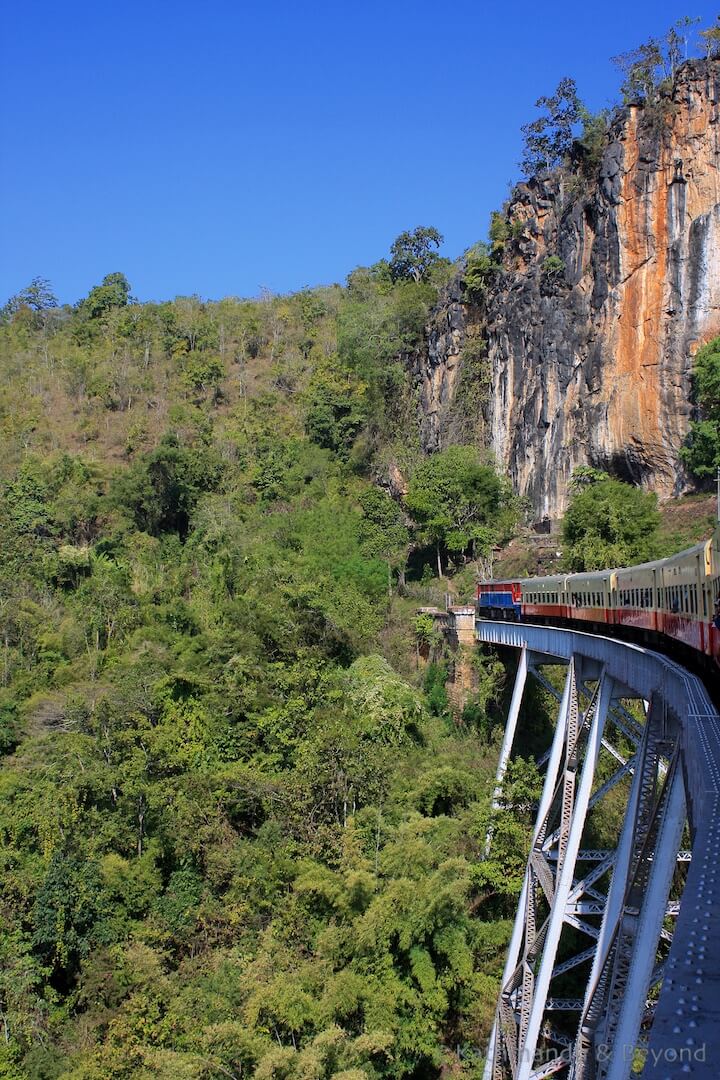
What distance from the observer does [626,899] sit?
38.3 feet

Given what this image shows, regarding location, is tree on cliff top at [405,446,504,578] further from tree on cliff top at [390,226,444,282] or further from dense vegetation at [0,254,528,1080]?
tree on cliff top at [390,226,444,282]

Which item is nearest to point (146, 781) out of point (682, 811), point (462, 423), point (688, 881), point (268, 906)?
point (268, 906)

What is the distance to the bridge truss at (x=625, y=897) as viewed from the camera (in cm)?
492

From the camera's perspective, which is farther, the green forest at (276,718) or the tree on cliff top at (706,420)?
the tree on cliff top at (706,420)

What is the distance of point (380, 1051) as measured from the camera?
54.5 ft

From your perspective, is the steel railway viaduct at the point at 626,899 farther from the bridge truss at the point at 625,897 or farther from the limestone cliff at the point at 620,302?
the limestone cliff at the point at 620,302

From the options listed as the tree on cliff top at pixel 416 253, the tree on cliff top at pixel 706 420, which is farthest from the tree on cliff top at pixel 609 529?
the tree on cliff top at pixel 416 253

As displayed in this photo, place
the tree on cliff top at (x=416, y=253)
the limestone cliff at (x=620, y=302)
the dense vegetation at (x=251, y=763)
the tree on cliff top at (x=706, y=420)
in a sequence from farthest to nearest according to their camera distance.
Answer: the tree on cliff top at (x=416, y=253)
the limestone cliff at (x=620, y=302)
the tree on cliff top at (x=706, y=420)
the dense vegetation at (x=251, y=763)

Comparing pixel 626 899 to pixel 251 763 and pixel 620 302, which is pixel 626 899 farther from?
pixel 620 302

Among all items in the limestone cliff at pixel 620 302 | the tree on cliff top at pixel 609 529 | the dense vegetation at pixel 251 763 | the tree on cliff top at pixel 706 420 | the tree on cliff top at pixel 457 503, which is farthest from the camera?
the tree on cliff top at pixel 457 503

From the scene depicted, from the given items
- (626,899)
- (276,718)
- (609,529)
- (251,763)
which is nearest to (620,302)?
(609,529)

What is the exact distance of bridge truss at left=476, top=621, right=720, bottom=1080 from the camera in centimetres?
492

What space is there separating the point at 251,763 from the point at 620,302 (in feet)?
75.4

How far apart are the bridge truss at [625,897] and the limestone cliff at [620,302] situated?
590 inches
